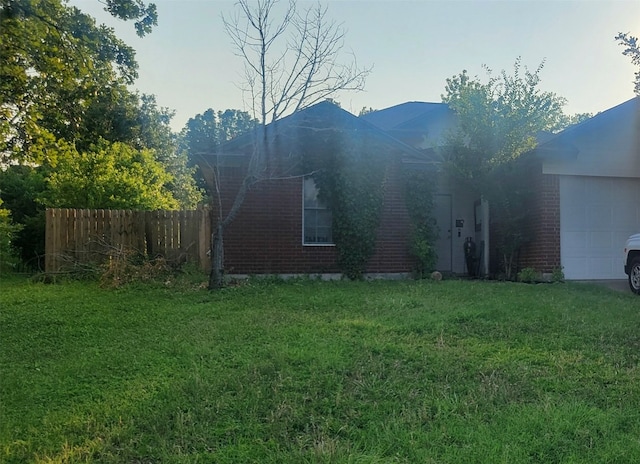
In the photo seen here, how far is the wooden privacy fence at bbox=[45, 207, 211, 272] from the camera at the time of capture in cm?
1015

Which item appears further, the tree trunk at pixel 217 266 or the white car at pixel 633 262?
the white car at pixel 633 262

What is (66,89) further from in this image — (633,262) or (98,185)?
(633,262)

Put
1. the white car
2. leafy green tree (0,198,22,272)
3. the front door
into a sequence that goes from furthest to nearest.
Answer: the front door, leafy green tree (0,198,22,272), the white car

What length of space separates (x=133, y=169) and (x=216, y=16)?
22.5 feet

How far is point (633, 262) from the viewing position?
29.7 feet

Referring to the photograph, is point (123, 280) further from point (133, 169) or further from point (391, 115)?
point (391, 115)

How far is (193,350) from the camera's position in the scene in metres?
4.86

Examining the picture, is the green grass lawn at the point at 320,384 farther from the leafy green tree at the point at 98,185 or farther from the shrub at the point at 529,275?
the leafy green tree at the point at 98,185

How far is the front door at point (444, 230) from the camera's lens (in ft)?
41.8

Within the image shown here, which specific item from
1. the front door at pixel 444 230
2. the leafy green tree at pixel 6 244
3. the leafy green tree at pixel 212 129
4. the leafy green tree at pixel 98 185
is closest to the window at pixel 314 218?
the leafy green tree at pixel 212 129

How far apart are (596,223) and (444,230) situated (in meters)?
3.46

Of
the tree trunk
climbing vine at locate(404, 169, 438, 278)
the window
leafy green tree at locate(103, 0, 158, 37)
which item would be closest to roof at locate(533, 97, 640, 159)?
climbing vine at locate(404, 169, 438, 278)

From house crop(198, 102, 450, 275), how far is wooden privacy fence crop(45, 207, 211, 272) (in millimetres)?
646

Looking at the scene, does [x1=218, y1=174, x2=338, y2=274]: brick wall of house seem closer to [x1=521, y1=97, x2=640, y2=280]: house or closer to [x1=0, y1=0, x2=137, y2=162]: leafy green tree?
[x1=0, y1=0, x2=137, y2=162]: leafy green tree
